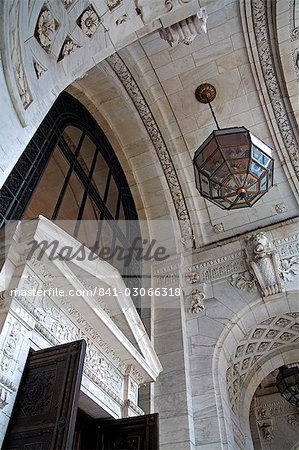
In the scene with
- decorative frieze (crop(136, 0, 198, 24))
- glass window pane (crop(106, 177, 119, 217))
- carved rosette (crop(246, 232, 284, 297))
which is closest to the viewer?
decorative frieze (crop(136, 0, 198, 24))

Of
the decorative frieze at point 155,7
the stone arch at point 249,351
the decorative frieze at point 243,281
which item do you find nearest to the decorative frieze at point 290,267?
the stone arch at point 249,351

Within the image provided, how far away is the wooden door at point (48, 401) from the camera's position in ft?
8.84

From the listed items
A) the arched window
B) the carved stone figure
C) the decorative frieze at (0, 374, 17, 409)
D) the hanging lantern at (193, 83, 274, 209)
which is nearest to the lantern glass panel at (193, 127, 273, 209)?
the hanging lantern at (193, 83, 274, 209)

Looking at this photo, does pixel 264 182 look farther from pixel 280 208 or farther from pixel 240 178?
pixel 280 208

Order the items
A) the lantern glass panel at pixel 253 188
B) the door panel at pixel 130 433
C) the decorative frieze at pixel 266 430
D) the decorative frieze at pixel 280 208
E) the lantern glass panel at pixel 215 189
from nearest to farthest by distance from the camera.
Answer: the door panel at pixel 130 433
the lantern glass panel at pixel 253 188
the lantern glass panel at pixel 215 189
the decorative frieze at pixel 280 208
the decorative frieze at pixel 266 430

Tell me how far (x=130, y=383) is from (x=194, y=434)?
100cm

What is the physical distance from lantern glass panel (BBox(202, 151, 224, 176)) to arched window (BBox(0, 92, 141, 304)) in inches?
72.6

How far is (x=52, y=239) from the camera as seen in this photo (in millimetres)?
3453

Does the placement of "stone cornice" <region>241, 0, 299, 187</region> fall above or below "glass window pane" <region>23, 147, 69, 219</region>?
above

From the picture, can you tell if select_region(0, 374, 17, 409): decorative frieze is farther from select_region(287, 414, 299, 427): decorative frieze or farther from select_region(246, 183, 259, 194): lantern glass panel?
select_region(287, 414, 299, 427): decorative frieze

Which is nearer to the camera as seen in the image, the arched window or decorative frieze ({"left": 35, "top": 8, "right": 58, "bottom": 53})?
decorative frieze ({"left": 35, "top": 8, "right": 58, "bottom": 53})

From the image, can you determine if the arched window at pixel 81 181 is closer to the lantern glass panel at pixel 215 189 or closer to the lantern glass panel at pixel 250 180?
the lantern glass panel at pixel 215 189

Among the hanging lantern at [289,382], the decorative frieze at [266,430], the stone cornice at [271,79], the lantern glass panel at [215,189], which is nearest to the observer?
the lantern glass panel at [215,189]

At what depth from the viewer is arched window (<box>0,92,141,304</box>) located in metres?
5.09
